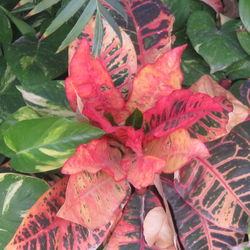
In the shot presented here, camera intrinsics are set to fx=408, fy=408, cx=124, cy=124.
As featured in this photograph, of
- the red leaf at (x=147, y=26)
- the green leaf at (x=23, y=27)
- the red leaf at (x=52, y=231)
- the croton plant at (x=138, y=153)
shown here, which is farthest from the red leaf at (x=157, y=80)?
the green leaf at (x=23, y=27)

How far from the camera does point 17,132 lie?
1.99 feet

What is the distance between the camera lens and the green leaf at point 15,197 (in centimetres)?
70

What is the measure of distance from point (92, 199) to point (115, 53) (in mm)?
259

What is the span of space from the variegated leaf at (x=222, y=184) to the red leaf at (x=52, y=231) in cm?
15

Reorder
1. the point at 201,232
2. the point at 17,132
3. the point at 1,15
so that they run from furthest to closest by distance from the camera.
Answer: the point at 1,15 → the point at 201,232 → the point at 17,132

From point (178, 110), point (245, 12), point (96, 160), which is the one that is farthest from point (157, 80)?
point (245, 12)

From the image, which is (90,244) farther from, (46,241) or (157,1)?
(157,1)

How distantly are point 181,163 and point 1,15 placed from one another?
0.49 m

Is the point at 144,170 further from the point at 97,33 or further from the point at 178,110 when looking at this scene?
the point at 97,33

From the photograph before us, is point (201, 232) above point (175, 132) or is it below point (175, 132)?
below

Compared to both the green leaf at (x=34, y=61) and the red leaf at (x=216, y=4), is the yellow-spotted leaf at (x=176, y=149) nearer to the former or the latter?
the green leaf at (x=34, y=61)

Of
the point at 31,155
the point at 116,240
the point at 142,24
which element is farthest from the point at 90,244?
the point at 142,24

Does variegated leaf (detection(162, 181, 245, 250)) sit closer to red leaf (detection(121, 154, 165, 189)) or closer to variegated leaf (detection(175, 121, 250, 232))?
variegated leaf (detection(175, 121, 250, 232))

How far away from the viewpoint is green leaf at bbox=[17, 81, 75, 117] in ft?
2.33
